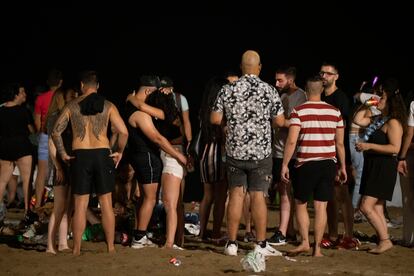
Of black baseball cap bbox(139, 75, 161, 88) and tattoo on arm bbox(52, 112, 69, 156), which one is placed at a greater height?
black baseball cap bbox(139, 75, 161, 88)

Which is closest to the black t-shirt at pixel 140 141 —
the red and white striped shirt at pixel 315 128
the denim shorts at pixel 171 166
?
the denim shorts at pixel 171 166

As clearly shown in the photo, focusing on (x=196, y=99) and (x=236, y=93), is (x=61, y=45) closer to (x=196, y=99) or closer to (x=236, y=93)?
(x=196, y=99)

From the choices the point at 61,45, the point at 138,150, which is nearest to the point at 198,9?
the point at 61,45

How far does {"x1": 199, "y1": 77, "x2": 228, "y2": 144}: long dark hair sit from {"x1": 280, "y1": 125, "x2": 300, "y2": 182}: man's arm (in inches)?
37.6

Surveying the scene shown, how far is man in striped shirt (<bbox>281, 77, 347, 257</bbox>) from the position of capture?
903cm

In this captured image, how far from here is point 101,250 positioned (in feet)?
31.1

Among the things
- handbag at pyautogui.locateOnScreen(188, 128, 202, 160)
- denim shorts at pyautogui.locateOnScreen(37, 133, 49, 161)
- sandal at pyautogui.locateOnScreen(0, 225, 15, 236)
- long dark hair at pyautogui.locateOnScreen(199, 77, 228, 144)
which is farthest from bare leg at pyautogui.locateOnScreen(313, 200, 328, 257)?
denim shorts at pyautogui.locateOnScreen(37, 133, 49, 161)

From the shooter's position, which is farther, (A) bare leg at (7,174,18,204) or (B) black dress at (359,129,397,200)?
(A) bare leg at (7,174,18,204)

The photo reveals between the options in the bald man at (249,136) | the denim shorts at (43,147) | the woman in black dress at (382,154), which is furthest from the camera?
the denim shorts at (43,147)

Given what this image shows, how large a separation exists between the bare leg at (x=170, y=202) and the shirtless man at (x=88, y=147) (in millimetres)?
561

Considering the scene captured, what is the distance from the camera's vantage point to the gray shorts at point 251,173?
29.4 feet

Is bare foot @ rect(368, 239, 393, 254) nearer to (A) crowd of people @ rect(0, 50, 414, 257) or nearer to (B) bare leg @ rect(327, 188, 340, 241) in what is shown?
(A) crowd of people @ rect(0, 50, 414, 257)

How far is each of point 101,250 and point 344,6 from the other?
7.30m

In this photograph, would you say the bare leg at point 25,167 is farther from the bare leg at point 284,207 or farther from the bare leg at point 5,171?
the bare leg at point 284,207
